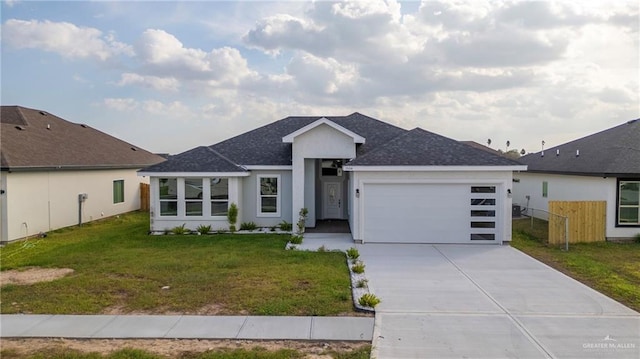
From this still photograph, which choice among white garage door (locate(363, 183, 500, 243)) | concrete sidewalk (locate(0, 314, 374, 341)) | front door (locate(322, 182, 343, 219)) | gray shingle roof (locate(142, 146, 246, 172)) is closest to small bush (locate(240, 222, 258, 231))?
gray shingle roof (locate(142, 146, 246, 172))

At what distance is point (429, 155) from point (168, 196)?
33.4ft

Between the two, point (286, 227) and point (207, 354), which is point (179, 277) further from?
point (286, 227)

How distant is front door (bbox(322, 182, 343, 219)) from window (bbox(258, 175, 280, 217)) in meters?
2.65

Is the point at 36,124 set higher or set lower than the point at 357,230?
higher

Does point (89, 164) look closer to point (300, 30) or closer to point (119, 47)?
point (119, 47)

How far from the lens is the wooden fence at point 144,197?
77.0 feet

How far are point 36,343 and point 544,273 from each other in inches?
405

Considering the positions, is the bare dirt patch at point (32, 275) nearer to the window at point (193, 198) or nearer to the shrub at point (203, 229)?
the shrub at point (203, 229)

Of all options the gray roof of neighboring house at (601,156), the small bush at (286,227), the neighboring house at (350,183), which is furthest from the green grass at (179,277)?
the gray roof of neighboring house at (601,156)

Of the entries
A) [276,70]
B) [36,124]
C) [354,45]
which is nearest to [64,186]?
[36,124]

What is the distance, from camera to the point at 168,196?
616 inches

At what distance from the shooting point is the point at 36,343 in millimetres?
5660

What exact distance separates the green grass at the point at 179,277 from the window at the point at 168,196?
1.64m

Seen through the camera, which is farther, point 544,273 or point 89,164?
point 89,164
